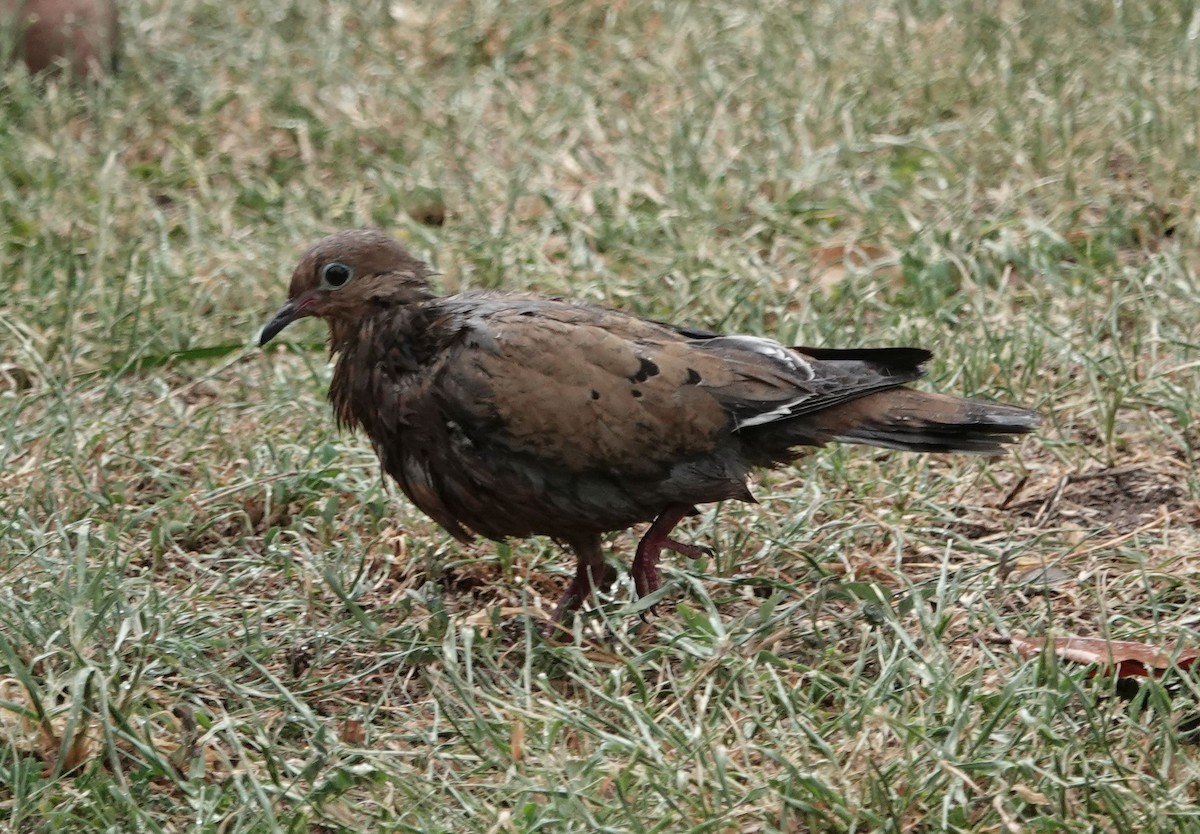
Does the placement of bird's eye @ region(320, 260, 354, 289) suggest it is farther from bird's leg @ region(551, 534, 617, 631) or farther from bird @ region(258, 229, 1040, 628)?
bird's leg @ region(551, 534, 617, 631)

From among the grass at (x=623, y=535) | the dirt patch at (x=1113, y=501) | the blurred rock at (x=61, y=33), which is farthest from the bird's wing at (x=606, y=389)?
the blurred rock at (x=61, y=33)

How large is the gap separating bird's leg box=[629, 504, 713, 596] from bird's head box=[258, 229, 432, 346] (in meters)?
0.78

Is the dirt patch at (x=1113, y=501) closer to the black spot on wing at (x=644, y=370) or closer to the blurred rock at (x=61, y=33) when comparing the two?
the black spot on wing at (x=644, y=370)

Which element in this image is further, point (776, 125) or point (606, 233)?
point (776, 125)

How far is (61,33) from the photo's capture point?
22.4 ft

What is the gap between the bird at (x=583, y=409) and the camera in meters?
3.79

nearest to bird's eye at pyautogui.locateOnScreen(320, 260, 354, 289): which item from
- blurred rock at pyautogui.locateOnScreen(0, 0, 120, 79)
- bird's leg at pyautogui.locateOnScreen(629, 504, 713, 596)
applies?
bird's leg at pyautogui.locateOnScreen(629, 504, 713, 596)

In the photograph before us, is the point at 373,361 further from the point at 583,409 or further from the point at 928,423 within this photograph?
the point at 928,423

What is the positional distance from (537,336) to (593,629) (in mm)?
668

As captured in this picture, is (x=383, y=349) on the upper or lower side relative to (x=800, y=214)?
upper

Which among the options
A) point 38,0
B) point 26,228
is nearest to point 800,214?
point 26,228

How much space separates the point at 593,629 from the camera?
3.85 meters

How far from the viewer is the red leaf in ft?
11.5

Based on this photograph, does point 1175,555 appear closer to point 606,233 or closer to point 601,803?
point 601,803
